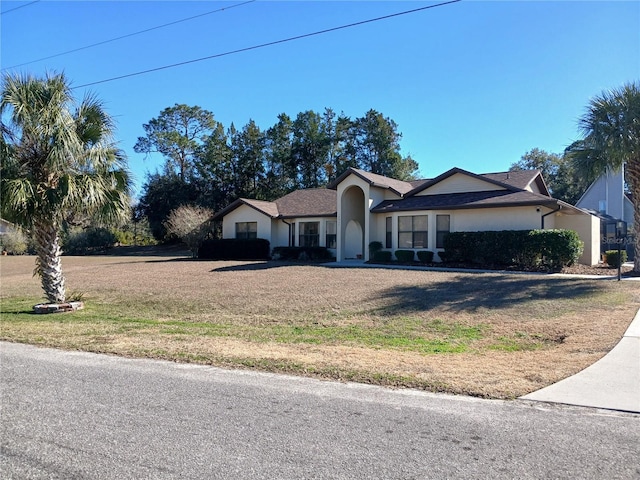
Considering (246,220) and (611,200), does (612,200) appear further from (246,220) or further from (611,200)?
(246,220)

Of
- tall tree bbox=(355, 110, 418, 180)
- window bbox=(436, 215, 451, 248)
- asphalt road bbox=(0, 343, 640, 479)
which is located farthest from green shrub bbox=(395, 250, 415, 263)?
tall tree bbox=(355, 110, 418, 180)

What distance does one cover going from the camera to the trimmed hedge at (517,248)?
63.3 feet

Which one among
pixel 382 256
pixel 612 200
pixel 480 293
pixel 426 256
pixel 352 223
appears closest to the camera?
pixel 480 293

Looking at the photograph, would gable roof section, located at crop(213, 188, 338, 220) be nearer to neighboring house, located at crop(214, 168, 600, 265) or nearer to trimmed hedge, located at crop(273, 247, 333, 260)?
neighboring house, located at crop(214, 168, 600, 265)

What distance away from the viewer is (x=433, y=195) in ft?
84.6

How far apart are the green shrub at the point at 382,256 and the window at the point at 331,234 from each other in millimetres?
4585

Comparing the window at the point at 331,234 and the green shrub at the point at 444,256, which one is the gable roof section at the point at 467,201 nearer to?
the green shrub at the point at 444,256

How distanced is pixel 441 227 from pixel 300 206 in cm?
1109

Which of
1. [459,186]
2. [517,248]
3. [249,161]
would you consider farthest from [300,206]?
[249,161]

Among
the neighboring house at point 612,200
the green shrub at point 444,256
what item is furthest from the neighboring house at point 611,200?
the green shrub at point 444,256

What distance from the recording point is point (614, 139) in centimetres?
1844

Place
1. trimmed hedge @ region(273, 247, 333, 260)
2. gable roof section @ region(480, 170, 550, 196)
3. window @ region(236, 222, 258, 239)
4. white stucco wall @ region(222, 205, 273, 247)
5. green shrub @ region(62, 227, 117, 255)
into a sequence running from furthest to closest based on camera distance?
green shrub @ region(62, 227, 117, 255)
window @ region(236, 222, 258, 239)
white stucco wall @ region(222, 205, 273, 247)
trimmed hedge @ region(273, 247, 333, 260)
gable roof section @ region(480, 170, 550, 196)

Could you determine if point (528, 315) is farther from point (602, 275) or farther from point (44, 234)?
point (44, 234)

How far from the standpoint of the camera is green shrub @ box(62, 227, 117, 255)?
49938 millimetres
